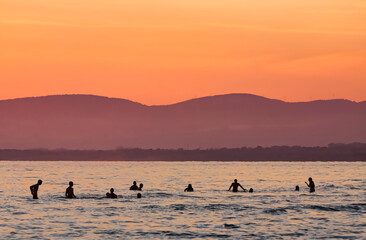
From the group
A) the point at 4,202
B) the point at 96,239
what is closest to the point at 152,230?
the point at 96,239

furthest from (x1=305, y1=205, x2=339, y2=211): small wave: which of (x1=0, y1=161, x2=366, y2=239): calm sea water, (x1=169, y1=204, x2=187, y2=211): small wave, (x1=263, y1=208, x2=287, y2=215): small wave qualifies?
(x1=169, y1=204, x2=187, y2=211): small wave

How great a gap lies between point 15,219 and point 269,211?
67.0 ft

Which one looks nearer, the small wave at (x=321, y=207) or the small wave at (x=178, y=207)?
the small wave at (x=178, y=207)

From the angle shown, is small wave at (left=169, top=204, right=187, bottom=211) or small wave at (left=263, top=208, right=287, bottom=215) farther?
small wave at (left=169, top=204, right=187, bottom=211)

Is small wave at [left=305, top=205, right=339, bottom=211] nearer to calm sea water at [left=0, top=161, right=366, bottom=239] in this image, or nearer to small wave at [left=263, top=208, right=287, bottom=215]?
calm sea water at [left=0, top=161, right=366, bottom=239]

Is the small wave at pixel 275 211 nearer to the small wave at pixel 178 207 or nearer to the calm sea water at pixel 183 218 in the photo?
the calm sea water at pixel 183 218

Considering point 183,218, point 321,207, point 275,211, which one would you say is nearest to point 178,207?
point 275,211

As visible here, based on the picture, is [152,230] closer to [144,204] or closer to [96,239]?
[96,239]

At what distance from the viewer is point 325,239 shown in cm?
4456

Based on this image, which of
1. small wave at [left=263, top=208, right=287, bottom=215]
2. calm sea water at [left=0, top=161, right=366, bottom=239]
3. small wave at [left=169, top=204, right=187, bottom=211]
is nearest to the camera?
calm sea water at [left=0, top=161, right=366, bottom=239]

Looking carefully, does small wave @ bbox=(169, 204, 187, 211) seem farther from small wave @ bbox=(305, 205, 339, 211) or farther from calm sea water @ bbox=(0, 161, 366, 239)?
small wave @ bbox=(305, 205, 339, 211)

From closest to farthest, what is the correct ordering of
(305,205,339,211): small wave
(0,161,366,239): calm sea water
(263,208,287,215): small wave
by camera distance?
1. (0,161,366,239): calm sea water
2. (263,208,287,215): small wave
3. (305,205,339,211): small wave

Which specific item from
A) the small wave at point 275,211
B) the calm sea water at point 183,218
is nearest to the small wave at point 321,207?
the calm sea water at point 183,218

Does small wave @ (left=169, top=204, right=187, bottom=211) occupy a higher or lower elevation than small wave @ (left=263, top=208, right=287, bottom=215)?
higher
